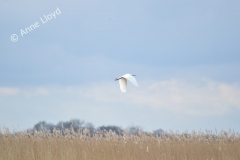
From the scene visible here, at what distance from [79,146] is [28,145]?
1293 mm

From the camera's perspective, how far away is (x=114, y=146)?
35.0 ft

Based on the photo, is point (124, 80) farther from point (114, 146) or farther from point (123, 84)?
point (114, 146)

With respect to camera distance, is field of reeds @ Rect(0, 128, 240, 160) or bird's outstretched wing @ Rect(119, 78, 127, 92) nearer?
bird's outstretched wing @ Rect(119, 78, 127, 92)

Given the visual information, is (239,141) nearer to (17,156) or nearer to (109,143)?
(109,143)

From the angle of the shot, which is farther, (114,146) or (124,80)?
(114,146)

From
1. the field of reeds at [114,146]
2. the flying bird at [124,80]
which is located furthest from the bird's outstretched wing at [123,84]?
the field of reeds at [114,146]

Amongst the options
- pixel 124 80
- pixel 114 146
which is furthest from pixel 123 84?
pixel 114 146

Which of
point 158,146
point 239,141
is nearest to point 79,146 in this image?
point 158,146

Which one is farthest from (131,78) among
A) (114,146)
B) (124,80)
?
(114,146)

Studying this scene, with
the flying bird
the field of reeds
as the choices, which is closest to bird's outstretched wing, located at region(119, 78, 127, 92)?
the flying bird

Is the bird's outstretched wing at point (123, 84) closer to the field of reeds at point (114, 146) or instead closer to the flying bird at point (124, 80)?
the flying bird at point (124, 80)

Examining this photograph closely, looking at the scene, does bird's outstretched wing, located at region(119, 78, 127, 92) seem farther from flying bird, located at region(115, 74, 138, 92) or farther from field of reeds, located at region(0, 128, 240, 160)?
field of reeds, located at region(0, 128, 240, 160)

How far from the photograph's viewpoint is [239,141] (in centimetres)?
Answer: 1170

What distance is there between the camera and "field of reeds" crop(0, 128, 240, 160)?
997 cm
